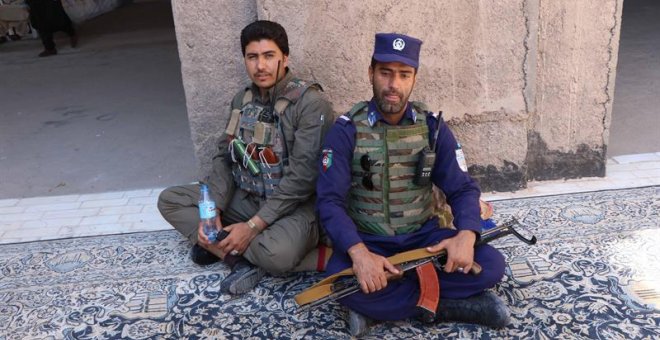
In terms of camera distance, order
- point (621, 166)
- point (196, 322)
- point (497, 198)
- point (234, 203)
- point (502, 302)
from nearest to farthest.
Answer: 1. point (502, 302)
2. point (196, 322)
3. point (234, 203)
4. point (497, 198)
5. point (621, 166)

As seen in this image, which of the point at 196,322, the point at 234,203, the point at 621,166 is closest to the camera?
the point at 196,322

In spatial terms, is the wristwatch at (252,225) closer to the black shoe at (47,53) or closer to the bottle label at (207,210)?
the bottle label at (207,210)

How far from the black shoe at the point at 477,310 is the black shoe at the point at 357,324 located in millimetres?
304

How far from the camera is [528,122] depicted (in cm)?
365

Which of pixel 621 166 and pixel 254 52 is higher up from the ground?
pixel 254 52

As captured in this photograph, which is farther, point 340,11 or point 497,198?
point 497,198

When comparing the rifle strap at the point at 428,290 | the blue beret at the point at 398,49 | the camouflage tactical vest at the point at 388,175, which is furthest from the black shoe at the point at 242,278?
the blue beret at the point at 398,49

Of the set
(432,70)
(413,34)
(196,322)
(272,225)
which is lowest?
(196,322)

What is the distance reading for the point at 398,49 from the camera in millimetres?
2375

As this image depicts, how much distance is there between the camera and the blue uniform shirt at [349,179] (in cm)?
242

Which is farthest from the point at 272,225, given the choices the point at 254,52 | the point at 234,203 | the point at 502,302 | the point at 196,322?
the point at 502,302

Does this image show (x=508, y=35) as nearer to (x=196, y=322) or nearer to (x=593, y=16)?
(x=593, y=16)

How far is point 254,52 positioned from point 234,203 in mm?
798

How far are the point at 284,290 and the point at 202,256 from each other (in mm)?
502
